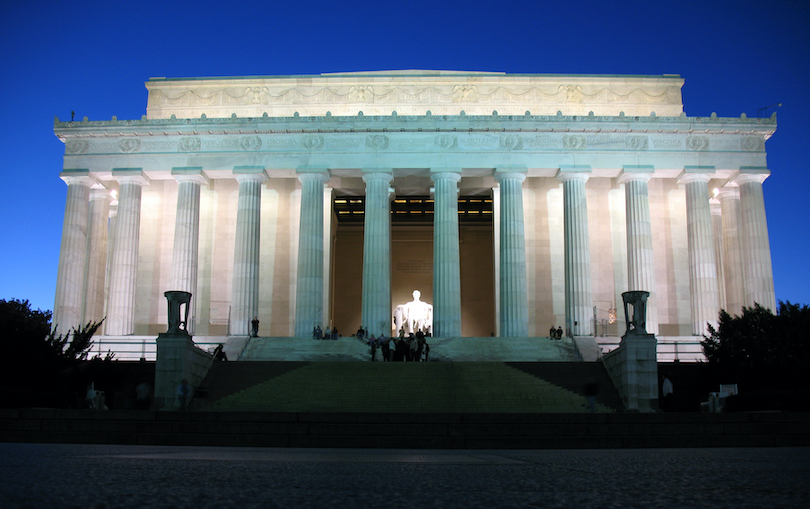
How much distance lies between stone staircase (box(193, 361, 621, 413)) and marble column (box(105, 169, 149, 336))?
15261 millimetres

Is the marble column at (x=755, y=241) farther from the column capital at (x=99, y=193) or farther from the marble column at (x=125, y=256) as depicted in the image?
the column capital at (x=99, y=193)

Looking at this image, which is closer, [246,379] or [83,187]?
[246,379]

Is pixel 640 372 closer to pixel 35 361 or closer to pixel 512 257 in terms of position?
pixel 512 257

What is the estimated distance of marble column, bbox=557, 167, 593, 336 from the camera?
44125 mm

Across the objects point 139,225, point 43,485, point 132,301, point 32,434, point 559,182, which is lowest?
point 32,434

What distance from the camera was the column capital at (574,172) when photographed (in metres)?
45.6

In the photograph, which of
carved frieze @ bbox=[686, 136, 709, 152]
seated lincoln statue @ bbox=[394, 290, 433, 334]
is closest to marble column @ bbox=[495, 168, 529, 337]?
seated lincoln statue @ bbox=[394, 290, 433, 334]

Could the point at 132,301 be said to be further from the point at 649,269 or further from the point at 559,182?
the point at 649,269

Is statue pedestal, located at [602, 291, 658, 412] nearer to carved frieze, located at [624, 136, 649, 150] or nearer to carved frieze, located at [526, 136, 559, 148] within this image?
carved frieze, located at [526, 136, 559, 148]

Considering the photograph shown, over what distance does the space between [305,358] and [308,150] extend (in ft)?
46.1

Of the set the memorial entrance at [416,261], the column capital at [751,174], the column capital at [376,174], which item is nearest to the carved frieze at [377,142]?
the column capital at [376,174]

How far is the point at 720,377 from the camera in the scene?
2981 centimetres

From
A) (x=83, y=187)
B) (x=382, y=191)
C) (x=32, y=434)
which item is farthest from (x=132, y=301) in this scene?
(x=32, y=434)

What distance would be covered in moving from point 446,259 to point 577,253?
817 centimetres
